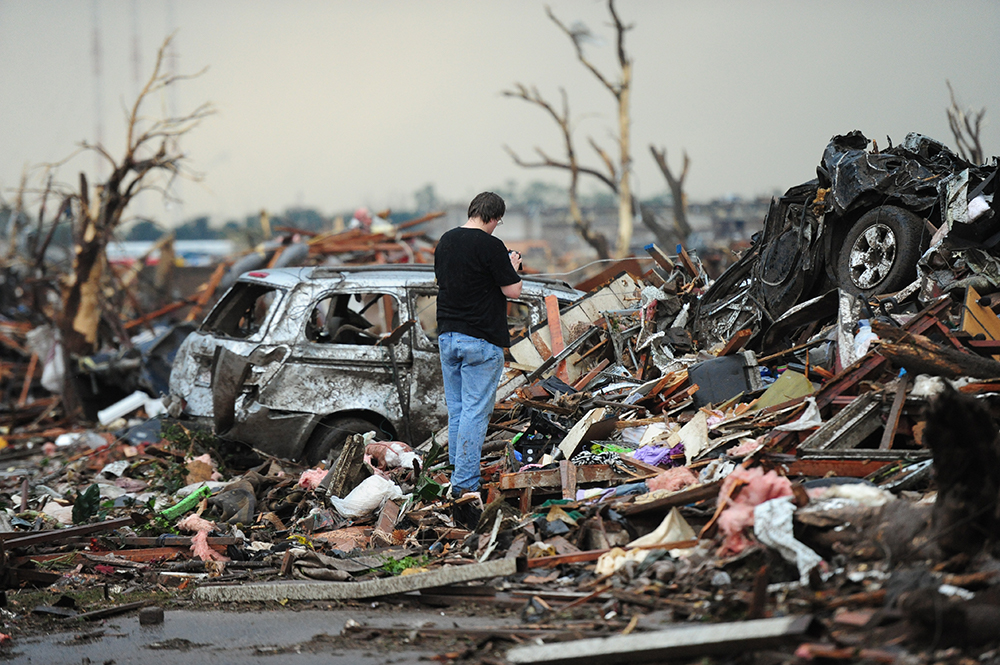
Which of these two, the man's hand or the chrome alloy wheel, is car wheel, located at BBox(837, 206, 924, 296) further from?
the man's hand

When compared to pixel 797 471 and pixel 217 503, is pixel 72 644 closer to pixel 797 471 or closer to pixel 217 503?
pixel 217 503

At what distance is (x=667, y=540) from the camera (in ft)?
14.8

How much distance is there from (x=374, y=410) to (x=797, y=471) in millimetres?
3833

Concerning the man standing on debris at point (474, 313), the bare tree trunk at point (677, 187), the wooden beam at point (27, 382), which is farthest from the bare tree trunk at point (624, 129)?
the man standing on debris at point (474, 313)

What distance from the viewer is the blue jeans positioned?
5.80 meters

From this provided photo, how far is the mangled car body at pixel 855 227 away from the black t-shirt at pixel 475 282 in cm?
253

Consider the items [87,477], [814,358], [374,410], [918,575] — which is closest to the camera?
[918,575]

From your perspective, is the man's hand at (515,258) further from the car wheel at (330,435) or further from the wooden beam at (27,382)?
the wooden beam at (27,382)

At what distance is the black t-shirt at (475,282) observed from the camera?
226 inches

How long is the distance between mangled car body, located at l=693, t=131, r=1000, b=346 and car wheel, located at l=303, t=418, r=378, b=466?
313cm

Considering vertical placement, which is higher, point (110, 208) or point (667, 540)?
point (110, 208)

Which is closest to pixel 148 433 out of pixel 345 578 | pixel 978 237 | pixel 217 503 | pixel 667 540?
pixel 217 503

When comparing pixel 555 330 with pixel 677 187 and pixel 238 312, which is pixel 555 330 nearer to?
pixel 238 312

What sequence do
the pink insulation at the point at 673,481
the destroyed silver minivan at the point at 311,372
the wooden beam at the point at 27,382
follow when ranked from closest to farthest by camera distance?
the pink insulation at the point at 673,481 < the destroyed silver minivan at the point at 311,372 < the wooden beam at the point at 27,382
